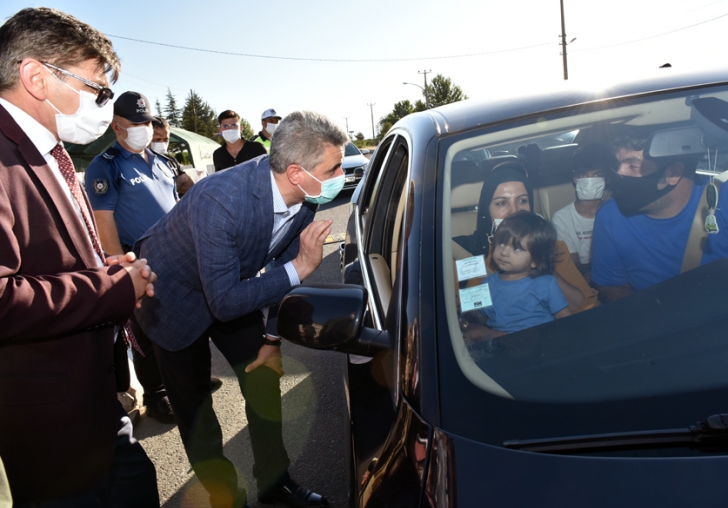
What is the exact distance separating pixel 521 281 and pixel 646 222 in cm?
53

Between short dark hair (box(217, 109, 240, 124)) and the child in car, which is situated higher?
short dark hair (box(217, 109, 240, 124))

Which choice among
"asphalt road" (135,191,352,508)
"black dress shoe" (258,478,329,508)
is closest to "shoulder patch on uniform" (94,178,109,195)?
"asphalt road" (135,191,352,508)

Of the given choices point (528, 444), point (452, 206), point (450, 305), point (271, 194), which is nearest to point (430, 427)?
point (528, 444)

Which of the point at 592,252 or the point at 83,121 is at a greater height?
the point at 83,121

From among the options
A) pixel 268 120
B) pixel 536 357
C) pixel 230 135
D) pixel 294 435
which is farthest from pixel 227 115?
pixel 536 357

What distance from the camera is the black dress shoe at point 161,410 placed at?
3.42 metres

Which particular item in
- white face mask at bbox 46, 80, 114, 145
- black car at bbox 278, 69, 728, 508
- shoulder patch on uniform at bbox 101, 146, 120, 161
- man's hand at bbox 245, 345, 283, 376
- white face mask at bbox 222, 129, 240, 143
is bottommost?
man's hand at bbox 245, 345, 283, 376

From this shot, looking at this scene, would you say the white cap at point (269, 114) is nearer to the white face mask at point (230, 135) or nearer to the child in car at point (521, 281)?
the white face mask at point (230, 135)

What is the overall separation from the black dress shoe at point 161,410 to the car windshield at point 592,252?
8.61ft

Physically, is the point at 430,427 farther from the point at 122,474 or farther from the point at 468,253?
the point at 122,474

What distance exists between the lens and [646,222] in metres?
1.68

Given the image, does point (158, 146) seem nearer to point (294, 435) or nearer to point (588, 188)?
point (294, 435)

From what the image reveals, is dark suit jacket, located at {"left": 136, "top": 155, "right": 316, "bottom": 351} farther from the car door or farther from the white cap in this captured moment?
the white cap

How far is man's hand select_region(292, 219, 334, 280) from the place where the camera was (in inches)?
81.3
